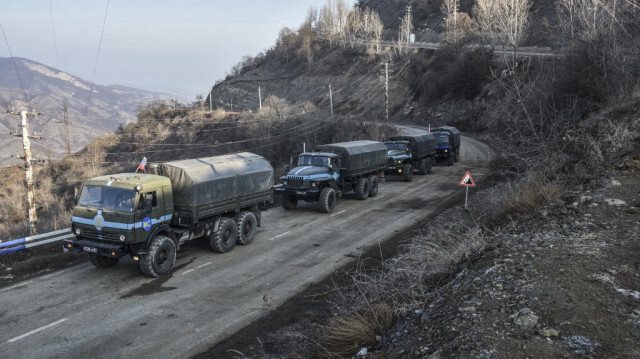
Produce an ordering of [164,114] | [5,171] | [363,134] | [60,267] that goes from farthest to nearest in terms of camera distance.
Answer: [164,114], [5,171], [363,134], [60,267]

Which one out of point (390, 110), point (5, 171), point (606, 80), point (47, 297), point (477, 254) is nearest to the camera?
point (477, 254)

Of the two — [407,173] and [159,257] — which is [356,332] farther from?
[407,173]

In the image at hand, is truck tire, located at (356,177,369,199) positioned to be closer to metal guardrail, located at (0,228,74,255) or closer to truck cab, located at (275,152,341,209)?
truck cab, located at (275,152,341,209)

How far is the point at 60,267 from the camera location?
11250 millimetres

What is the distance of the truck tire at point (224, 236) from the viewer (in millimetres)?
12180

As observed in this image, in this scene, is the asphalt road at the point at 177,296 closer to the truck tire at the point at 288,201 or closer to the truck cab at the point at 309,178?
the truck cab at the point at 309,178

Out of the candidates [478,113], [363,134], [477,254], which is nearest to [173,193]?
[477,254]

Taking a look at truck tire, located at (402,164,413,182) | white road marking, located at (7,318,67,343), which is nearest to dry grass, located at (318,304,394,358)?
white road marking, located at (7,318,67,343)

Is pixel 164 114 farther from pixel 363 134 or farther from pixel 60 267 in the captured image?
pixel 60 267

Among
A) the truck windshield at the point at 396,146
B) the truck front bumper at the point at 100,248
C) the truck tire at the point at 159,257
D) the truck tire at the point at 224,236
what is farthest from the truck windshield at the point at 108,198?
the truck windshield at the point at 396,146

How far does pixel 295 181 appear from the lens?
55.7 ft

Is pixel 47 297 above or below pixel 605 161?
below

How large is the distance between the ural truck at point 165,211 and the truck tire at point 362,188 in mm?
6388

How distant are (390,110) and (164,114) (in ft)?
137
